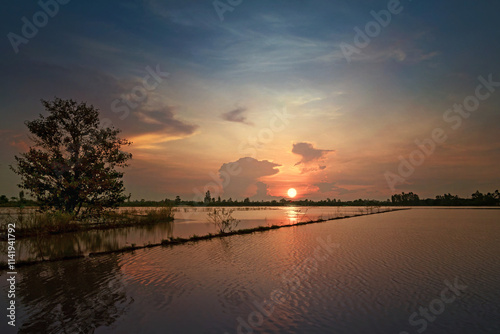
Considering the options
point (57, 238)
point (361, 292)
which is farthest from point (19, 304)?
point (57, 238)

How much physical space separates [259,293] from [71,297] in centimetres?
642

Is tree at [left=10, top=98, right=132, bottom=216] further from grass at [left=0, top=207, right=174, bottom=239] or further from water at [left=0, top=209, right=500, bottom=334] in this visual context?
water at [left=0, top=209, right=500, bottom=334]

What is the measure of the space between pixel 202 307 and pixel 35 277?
8.52 metres

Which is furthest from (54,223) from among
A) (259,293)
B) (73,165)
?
(259,293)

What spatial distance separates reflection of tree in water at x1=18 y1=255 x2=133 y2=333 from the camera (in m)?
7.56

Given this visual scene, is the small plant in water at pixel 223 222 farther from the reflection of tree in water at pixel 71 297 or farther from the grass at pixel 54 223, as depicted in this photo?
the reflection of tree in water at pixel 71 297

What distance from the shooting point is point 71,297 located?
959cm

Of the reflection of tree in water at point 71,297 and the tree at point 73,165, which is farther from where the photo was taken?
the tree at point 73,165

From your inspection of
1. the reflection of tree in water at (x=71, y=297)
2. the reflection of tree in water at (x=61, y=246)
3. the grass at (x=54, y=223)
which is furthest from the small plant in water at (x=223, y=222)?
the reflection of tree in water at (x=71, y=297)

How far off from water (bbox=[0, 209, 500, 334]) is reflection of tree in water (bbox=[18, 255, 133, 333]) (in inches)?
1.3

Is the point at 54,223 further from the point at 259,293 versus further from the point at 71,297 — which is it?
the point at 259,293

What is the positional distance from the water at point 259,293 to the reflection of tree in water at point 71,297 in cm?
3

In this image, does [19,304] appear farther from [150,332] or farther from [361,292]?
[361,292]

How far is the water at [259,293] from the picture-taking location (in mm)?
7629
